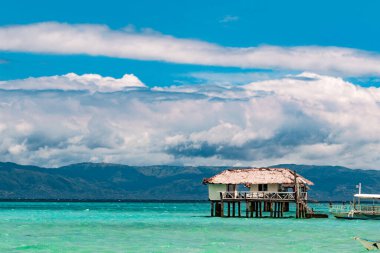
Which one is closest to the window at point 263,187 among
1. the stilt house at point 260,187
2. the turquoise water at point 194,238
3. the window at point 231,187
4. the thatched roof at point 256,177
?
the stilt house at point 260,187

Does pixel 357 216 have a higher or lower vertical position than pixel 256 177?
lower

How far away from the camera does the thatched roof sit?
279 feet

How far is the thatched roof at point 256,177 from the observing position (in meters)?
85.1

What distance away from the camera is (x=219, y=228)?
69688 millimetres

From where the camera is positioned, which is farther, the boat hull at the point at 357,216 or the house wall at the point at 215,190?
the house wall at the point at 215,190

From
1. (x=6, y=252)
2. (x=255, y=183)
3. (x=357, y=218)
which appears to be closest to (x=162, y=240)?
(x=6, y=252)

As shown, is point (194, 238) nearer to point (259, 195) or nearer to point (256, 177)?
point (259, 195)

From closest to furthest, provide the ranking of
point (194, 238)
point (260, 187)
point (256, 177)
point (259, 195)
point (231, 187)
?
point (194, 238), point (259, 195), point (256, 177), point (260, 187), point (231, 187)

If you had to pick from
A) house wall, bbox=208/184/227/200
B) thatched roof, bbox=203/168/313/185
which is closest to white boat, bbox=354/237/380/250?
thatched roof, bbox=203/168/313/185

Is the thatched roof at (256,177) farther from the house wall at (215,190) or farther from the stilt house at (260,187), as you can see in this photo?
the house wall at (215,190)

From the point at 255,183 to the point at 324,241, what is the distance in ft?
93.9

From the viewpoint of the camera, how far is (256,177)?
86000 mm

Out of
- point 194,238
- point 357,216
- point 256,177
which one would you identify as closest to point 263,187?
point 256,177

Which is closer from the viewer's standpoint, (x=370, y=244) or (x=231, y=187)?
(x=370, y=244)
